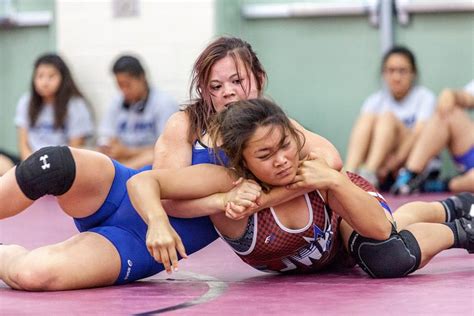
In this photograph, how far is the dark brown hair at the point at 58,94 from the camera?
7.60 m

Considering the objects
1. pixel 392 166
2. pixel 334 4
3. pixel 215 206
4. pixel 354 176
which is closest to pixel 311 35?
pixel 334 4

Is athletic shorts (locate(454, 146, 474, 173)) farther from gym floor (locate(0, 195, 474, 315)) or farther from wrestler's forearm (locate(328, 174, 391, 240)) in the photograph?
wrestler's forearm (locate(328, 174, 391, 240))

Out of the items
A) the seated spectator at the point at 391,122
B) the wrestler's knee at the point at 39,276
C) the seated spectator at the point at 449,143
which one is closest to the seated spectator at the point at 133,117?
the seated spectator at the point at 391,122

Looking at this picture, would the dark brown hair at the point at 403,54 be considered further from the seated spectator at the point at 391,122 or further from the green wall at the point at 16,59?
the green wall at the point at 16,59

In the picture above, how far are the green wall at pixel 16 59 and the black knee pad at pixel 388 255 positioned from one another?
535 centimetres

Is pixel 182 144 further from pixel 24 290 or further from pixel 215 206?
pixel 24 290

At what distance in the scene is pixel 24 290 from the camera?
10.9 ft

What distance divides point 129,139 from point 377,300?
468cm

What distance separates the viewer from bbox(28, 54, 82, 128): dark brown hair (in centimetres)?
760

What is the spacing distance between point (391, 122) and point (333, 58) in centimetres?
92

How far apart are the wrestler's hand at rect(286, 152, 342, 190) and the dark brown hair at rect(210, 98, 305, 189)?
0.07 meters

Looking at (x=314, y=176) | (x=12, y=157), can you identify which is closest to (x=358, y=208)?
(x=314, y=176)

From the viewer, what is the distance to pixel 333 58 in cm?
761

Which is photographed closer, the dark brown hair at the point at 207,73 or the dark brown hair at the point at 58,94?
the dark brown hair at the point at 207,73
